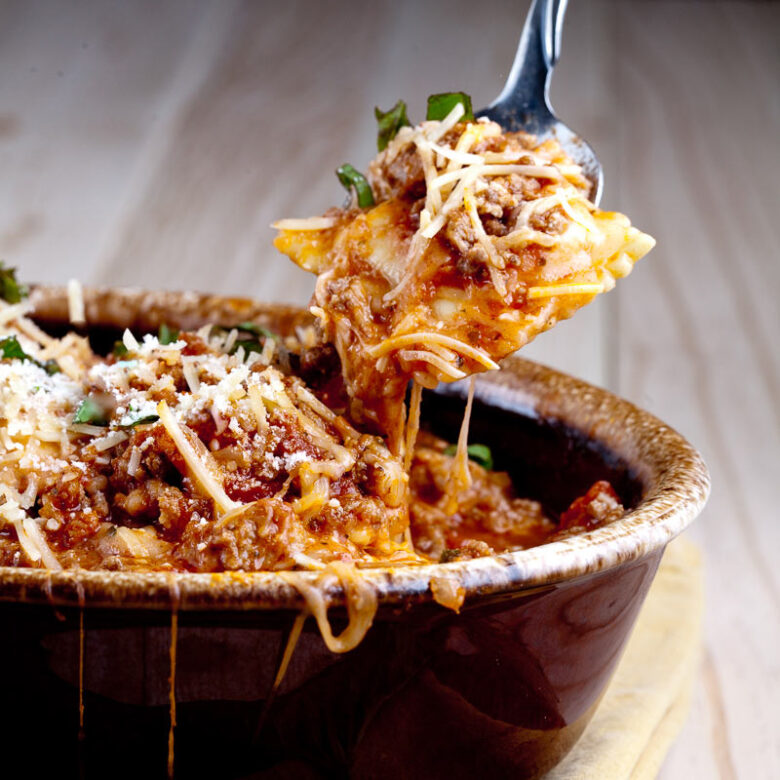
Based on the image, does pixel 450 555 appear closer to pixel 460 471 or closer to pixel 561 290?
pixel 460 471

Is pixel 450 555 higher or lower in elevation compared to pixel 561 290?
lower

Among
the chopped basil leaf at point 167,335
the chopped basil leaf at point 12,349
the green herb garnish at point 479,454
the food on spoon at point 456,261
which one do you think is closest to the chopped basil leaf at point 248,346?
the chopped basil leaf at point 167,335

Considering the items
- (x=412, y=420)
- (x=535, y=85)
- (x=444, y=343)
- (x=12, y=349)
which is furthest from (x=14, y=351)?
(x=535, y=85)

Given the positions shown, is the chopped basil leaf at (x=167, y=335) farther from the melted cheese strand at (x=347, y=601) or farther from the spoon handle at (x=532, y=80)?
the melted cheese strand at (x=347, y=601)

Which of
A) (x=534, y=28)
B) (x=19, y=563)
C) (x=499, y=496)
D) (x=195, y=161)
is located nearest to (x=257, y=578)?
(x=19, y=563)

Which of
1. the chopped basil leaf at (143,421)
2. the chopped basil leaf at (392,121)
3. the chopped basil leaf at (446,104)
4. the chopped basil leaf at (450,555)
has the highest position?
the chopped basil leaf at (446,104)
